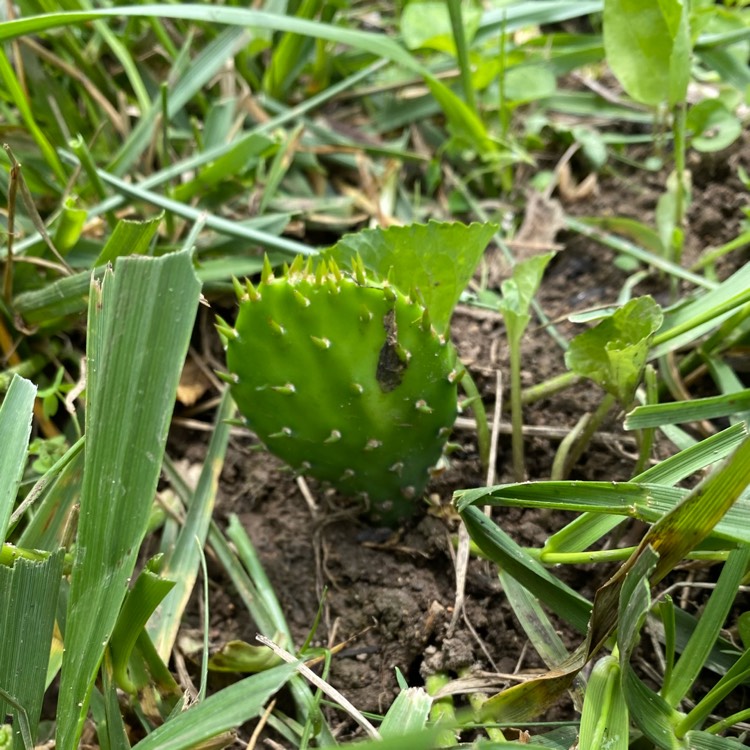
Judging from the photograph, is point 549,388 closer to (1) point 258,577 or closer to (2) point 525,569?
(2) point 525,569

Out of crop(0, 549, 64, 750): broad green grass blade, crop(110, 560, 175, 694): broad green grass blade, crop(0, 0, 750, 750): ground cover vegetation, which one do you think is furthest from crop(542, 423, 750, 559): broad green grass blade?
crop(0, 549, 64, 750): broad green grass blade

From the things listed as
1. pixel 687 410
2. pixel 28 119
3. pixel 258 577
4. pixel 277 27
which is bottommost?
pixel 258 577

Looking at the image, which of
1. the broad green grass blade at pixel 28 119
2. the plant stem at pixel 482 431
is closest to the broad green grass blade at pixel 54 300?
the broad green grass blade at pixel 28 119

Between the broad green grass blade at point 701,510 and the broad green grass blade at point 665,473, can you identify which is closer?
the broad green grass blade at point 701,510

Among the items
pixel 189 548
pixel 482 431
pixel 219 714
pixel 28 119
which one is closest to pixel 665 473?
pixel 482 431

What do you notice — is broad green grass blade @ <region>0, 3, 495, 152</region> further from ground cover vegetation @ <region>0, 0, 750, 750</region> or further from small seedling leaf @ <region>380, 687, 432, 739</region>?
small seedling leaf @ <region>380, 687, 432, 739</region>

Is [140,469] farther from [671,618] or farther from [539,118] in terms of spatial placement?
[539,118]

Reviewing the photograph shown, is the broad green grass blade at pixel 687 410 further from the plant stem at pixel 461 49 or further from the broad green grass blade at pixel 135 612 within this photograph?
A: the plant stem at pixel 461 49
